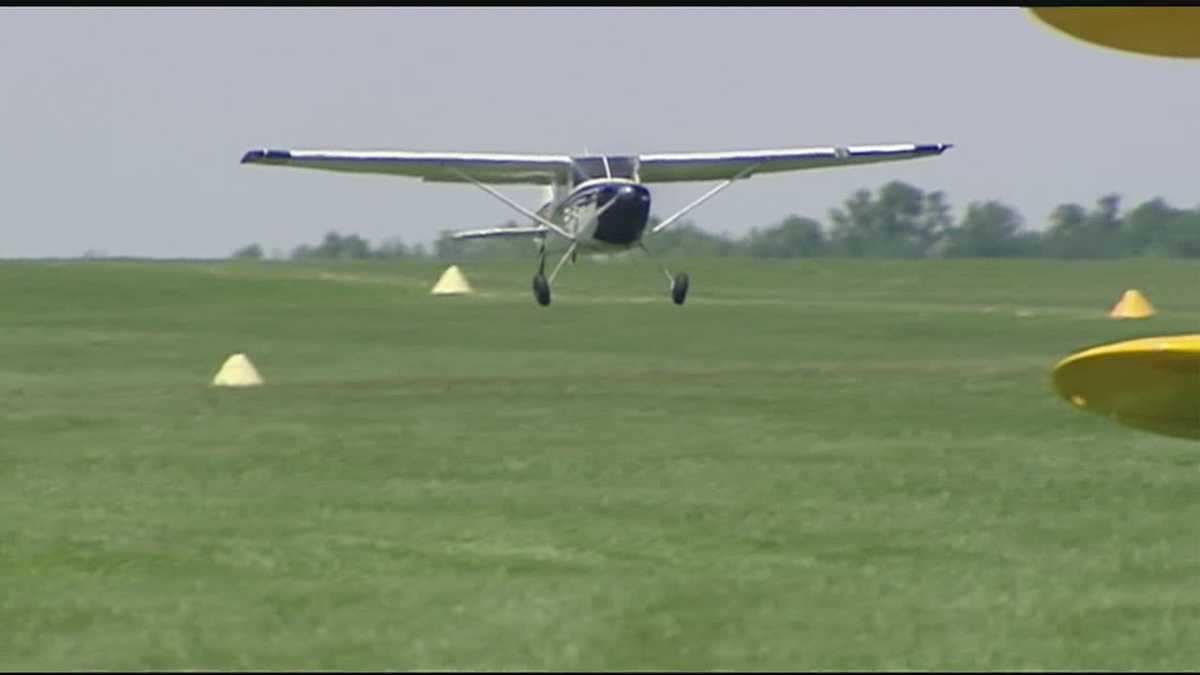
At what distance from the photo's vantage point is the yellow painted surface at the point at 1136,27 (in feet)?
29.9

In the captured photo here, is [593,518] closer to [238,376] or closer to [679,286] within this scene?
[238,376]

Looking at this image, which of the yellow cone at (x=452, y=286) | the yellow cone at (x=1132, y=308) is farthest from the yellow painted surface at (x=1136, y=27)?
the yellow cone at (x=452, y=286)

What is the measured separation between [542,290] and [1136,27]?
101ft

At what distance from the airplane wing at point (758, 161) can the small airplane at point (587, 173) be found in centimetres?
2

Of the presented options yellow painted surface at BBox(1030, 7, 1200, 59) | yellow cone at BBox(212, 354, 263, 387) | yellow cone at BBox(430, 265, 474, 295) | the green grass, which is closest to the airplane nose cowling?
yellow cone at BBox(430, 265, 474, 295)

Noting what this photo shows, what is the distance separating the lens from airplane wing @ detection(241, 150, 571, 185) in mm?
38188

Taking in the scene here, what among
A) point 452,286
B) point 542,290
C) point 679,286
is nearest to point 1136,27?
point 542,290

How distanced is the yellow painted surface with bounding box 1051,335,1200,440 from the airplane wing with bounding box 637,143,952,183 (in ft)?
97.8

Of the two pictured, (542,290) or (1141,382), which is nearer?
(1141,382)

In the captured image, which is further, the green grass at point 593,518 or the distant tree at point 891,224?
the distant tree at point 891,224

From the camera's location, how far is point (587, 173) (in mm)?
42031

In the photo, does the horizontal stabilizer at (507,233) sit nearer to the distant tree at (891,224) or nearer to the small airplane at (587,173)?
the small airplane at (587,173)

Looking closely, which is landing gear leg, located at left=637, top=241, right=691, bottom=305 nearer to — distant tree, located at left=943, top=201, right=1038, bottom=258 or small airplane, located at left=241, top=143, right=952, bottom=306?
small airplane, located at left=241, top=143, right=952, bottom=306

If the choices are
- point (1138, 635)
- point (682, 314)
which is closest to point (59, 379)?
point (682, 314)
